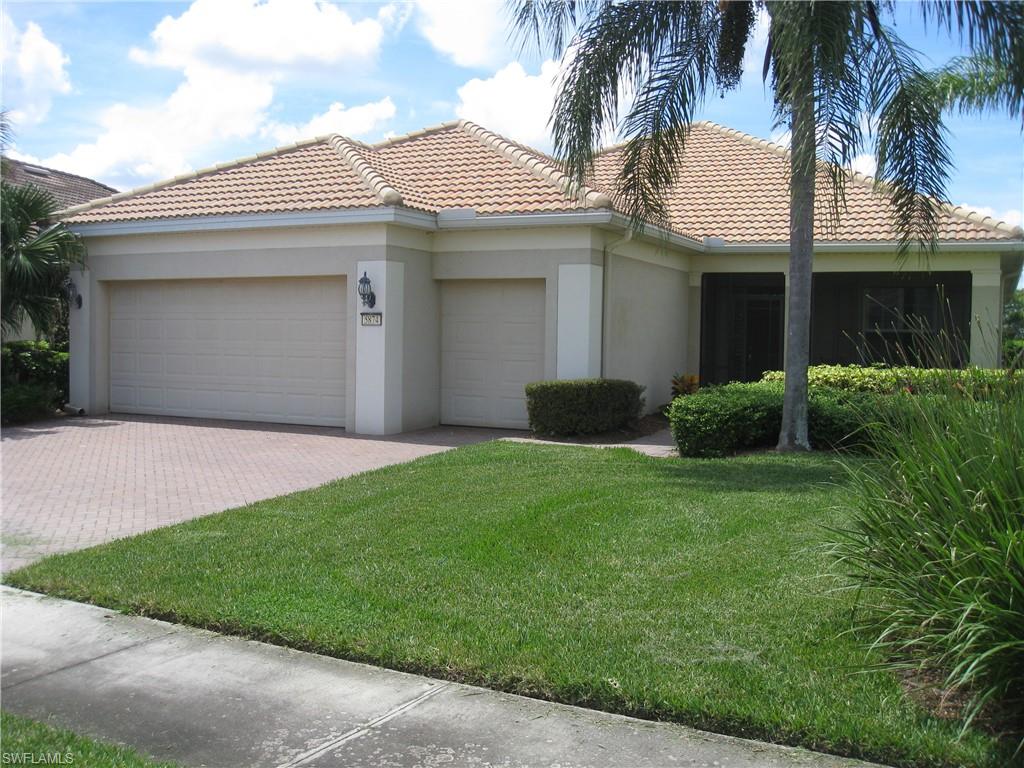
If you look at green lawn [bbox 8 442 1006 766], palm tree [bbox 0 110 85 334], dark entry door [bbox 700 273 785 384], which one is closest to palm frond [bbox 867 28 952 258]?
green lawn [bbox 8 442 1006 766]

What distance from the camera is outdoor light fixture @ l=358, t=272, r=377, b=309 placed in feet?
49.6

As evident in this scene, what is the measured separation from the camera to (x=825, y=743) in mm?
4312

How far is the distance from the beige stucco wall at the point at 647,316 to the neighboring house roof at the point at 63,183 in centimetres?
1814

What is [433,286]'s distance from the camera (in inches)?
639

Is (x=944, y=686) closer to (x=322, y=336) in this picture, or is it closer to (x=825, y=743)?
(x=825, y=743)

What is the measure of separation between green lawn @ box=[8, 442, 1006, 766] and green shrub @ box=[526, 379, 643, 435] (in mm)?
4129

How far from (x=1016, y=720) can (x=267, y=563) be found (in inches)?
199

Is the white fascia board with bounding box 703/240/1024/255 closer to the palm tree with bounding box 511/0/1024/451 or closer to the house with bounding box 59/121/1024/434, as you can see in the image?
the house with bounding box 59/121/1024/434

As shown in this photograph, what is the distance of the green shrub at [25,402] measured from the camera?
16.4 meters

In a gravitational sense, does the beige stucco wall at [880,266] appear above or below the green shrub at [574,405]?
above

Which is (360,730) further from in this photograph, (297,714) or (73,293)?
(73,293)

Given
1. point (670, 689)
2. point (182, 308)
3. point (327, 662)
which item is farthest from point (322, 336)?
point (670, 689)

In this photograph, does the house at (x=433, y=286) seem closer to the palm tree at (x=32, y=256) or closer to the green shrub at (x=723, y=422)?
the palm tree at (x=32, y=256)

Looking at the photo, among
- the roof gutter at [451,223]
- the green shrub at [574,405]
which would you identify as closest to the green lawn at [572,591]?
the green shrub at [574,405]
